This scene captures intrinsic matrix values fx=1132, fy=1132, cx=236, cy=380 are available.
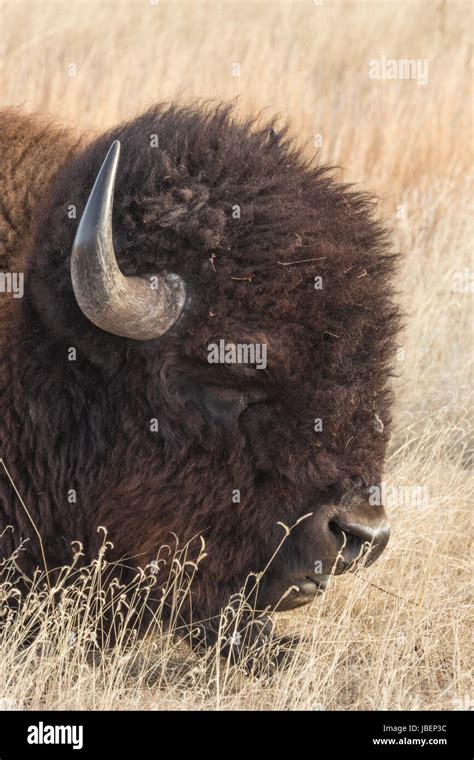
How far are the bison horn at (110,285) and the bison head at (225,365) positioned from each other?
1 centimetres

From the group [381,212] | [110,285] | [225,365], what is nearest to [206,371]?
[225,365]

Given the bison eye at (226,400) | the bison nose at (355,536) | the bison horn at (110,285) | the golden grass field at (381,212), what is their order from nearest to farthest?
the bison horn at (110,285) < the bison nose at (355,536) < the bison eye at (226,400) < the golden grass field at (381,212)

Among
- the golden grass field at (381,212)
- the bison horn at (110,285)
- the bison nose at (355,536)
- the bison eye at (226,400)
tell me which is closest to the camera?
the bison horn at (110,285)

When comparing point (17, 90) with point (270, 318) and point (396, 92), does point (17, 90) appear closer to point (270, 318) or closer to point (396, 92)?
point (396, 92)

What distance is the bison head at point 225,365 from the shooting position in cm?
479

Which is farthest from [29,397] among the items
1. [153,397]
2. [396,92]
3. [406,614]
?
[396,92]

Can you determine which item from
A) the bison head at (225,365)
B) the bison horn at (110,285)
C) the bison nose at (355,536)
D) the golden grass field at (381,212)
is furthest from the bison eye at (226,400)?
the golden grass field at (381,212)

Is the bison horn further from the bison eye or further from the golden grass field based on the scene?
the golden grass field

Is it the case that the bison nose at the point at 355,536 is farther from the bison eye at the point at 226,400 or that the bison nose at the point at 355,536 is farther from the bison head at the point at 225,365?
the bison eye at the point at 226,400

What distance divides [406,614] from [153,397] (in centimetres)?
207

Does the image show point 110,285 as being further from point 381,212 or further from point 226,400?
point 381,212

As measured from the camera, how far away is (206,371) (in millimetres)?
→ 4848

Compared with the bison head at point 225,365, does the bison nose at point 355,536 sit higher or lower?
lower

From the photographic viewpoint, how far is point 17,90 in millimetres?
12117
